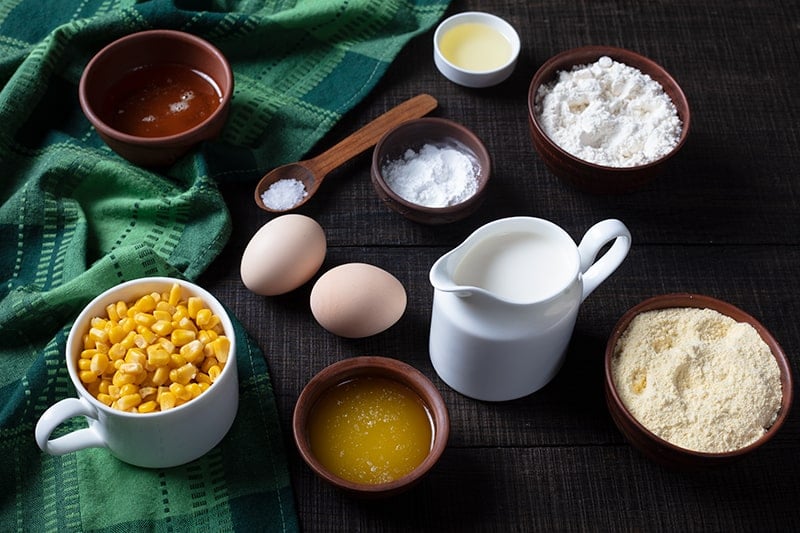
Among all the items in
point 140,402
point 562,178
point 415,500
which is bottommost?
point 415,500

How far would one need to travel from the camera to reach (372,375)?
1354 mm

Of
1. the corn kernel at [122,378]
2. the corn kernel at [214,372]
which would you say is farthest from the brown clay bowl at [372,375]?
the corn kernel at [122,378]

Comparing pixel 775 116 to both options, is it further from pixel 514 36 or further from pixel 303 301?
pixel 303 301

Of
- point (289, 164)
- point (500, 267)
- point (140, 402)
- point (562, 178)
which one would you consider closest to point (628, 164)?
point (562, 178)

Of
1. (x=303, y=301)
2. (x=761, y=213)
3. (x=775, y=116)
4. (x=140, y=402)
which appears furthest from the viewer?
(x=775, y=116)

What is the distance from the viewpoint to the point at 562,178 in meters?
1.62

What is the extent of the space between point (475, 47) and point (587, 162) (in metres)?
0.39

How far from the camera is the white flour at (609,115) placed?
1.56 meters

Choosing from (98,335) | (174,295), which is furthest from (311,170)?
(98,335)

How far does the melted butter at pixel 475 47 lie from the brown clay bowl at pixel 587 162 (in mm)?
150

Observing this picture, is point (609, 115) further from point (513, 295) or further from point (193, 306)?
point (193, 306)

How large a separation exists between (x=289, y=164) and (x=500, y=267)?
490mm

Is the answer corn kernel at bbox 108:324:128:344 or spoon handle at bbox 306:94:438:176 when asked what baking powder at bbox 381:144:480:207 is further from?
corn kernel at bbox 108:324:128:344

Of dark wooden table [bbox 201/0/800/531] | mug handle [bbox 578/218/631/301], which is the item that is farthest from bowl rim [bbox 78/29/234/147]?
mug handle [bbox 578/218/631/301]
